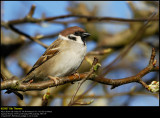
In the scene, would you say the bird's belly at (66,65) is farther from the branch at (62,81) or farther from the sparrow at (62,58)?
the branch at (62,81)

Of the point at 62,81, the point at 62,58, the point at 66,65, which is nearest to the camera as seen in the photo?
the point at 62,81

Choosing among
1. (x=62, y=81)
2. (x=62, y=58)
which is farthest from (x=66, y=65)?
(x=62, y=81)

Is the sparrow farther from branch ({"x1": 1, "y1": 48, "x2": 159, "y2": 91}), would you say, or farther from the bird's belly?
branch ({"x1": 1, "y1": 48, "x2": 159, "y2": 91})

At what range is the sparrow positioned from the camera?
392cm

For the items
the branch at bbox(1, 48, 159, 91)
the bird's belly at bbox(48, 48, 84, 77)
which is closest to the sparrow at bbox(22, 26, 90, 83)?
the bird's belly at bbox(48, 48, 84, 77)

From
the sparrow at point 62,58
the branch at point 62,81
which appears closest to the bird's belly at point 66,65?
the sparrow at point 62,58

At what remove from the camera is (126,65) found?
8.23 m

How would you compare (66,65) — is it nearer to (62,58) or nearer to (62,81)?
(62,58)

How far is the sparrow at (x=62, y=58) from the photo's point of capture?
392 centimetres

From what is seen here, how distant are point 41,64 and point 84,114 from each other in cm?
139

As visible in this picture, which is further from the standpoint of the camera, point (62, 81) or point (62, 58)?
point (62, 58)

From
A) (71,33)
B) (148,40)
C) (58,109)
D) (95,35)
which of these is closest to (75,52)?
(71,33)

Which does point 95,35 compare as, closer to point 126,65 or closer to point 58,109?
point 126,65

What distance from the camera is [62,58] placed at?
4.02 m
